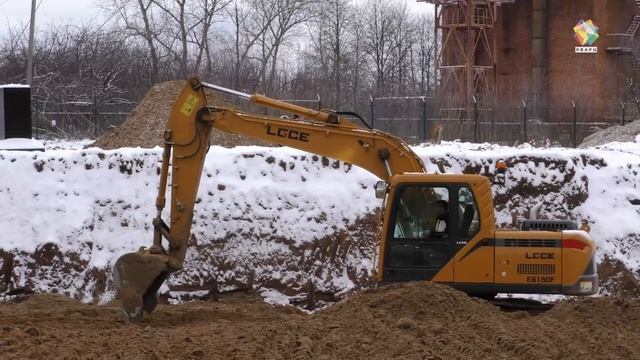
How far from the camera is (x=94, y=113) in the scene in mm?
35656

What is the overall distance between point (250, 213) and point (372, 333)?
6503 millimetres

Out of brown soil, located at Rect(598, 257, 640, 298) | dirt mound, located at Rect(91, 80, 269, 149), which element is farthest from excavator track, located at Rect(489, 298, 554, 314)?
dirt mound, located at Rect(91, 80, 269, 149)

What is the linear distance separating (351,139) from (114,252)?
5.50 meters

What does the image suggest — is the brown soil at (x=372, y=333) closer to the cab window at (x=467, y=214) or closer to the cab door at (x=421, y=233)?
the cab door at (x=421, y=233)

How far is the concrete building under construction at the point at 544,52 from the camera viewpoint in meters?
→ 48.8

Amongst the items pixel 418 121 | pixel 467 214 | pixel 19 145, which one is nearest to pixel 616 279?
pixel 467 214

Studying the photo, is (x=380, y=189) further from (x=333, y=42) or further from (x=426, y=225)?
(x=333, y=42)

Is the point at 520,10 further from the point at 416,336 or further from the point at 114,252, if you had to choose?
the point at 416,336

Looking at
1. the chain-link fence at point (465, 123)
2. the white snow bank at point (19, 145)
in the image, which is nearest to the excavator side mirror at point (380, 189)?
the white snow bank at point (19, 145)

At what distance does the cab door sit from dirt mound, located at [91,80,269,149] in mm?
11732

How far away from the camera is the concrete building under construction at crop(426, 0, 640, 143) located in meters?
48.8

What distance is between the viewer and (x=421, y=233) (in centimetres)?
1252

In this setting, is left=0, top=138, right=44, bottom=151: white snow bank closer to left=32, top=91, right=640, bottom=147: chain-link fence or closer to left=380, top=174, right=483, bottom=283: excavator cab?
left=380, top=174, right=483, bottom=283: excavator cab

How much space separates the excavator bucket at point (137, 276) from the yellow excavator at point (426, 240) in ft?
0.04
